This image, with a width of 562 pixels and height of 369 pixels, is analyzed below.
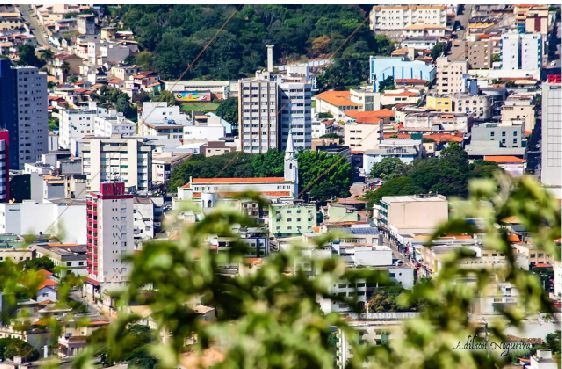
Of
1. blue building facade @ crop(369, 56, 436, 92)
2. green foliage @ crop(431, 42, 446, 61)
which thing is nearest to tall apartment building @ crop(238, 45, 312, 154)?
blue building facade @ crop(369, 56, 436, 92)

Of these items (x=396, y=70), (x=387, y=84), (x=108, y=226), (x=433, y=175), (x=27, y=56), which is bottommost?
(x=108, y=226)

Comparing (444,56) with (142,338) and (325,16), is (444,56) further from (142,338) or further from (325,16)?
(142,338)

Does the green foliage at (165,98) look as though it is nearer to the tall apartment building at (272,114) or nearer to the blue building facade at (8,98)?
the tall apartment building at (272,114)

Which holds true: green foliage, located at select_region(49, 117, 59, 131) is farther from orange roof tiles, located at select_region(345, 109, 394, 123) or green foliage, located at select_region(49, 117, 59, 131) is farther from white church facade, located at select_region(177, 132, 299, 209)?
white church facade, located at select_region(177, 132, 299, 209)

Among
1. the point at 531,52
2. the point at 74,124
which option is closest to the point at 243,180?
the point at 74,124

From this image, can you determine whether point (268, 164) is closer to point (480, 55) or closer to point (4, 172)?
point (4, 172)
